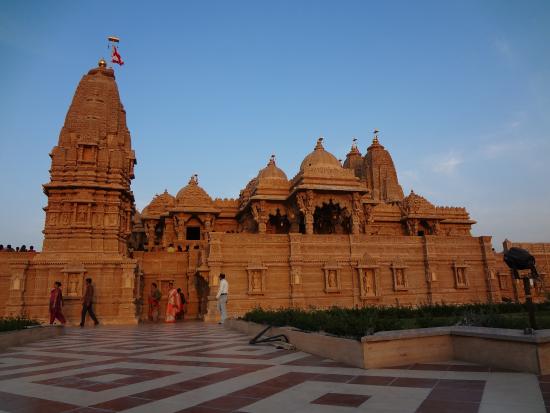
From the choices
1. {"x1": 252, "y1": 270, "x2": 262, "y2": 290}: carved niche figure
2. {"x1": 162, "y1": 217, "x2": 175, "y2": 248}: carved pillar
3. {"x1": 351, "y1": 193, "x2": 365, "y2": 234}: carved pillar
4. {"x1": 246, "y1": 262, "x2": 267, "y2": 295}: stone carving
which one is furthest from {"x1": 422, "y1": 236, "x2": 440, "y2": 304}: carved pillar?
{"x1": 162, "y1": 217, "x2": 175, "y2": 248}: carved pillar

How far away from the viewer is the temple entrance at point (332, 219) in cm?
2682

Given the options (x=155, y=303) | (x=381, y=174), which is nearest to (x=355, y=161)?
(x=381, y=174)

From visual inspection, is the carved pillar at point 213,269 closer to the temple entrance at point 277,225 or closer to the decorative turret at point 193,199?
the decorative turret at point 193,199

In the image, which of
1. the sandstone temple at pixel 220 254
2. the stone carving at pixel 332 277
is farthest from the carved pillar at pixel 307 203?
the stone carving at pixel 332 277

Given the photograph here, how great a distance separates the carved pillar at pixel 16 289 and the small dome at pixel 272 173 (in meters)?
15.9

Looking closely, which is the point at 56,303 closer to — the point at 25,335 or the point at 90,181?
the point at 25,335

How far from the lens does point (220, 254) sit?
1962 cm

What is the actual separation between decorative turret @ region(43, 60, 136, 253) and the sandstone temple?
0.19 feet

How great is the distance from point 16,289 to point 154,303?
20.8ft

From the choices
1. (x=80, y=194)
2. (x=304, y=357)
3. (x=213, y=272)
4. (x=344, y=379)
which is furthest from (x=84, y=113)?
(x=344, y=379)

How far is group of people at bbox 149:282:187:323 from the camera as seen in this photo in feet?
60.3

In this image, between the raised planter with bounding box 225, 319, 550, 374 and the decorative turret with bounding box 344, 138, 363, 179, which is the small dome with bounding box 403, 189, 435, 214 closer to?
the decorative turret with bounding box 344, 138, 363, 179

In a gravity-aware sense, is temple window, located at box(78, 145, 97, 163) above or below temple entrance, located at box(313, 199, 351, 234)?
above

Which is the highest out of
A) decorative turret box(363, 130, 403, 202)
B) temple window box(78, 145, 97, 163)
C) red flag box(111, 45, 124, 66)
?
red flag box(111, 45, 124, 66)
